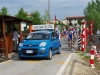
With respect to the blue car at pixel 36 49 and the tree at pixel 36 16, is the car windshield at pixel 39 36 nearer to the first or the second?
the blue car at pixel 36 49

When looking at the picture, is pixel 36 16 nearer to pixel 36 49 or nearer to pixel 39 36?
pixel 39 36

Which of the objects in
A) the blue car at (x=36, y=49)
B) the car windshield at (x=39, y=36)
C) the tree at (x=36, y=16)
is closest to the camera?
the blue car at (x=36, y=49)

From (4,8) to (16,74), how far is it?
36.7 meters

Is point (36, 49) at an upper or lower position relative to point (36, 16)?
lower

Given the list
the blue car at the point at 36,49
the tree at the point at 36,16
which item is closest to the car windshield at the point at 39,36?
the blue car at the point at 36,49

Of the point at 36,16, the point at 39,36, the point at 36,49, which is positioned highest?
the point at 36,16

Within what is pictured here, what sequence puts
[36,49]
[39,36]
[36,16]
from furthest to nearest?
[36,16]
[39,36]
[36,49]

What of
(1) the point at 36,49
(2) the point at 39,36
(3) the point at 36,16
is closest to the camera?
(1) the point at 36,49

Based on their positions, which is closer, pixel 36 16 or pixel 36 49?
pixel 36 49

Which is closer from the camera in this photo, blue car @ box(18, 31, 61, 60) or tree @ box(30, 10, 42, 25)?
blue car @ box(18, 31, 61, 60)

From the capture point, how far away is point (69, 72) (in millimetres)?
9539

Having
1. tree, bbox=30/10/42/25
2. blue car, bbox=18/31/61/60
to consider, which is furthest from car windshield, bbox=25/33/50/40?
tree, bbox=30/10/42/25

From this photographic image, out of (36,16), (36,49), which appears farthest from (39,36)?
(36,16)

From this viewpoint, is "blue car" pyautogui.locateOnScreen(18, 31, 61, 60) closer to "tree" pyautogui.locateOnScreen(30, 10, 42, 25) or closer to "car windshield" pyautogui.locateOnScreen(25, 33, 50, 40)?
"car windshield" pyautogui.locateOnScreen(25, 33, 50, 40)
